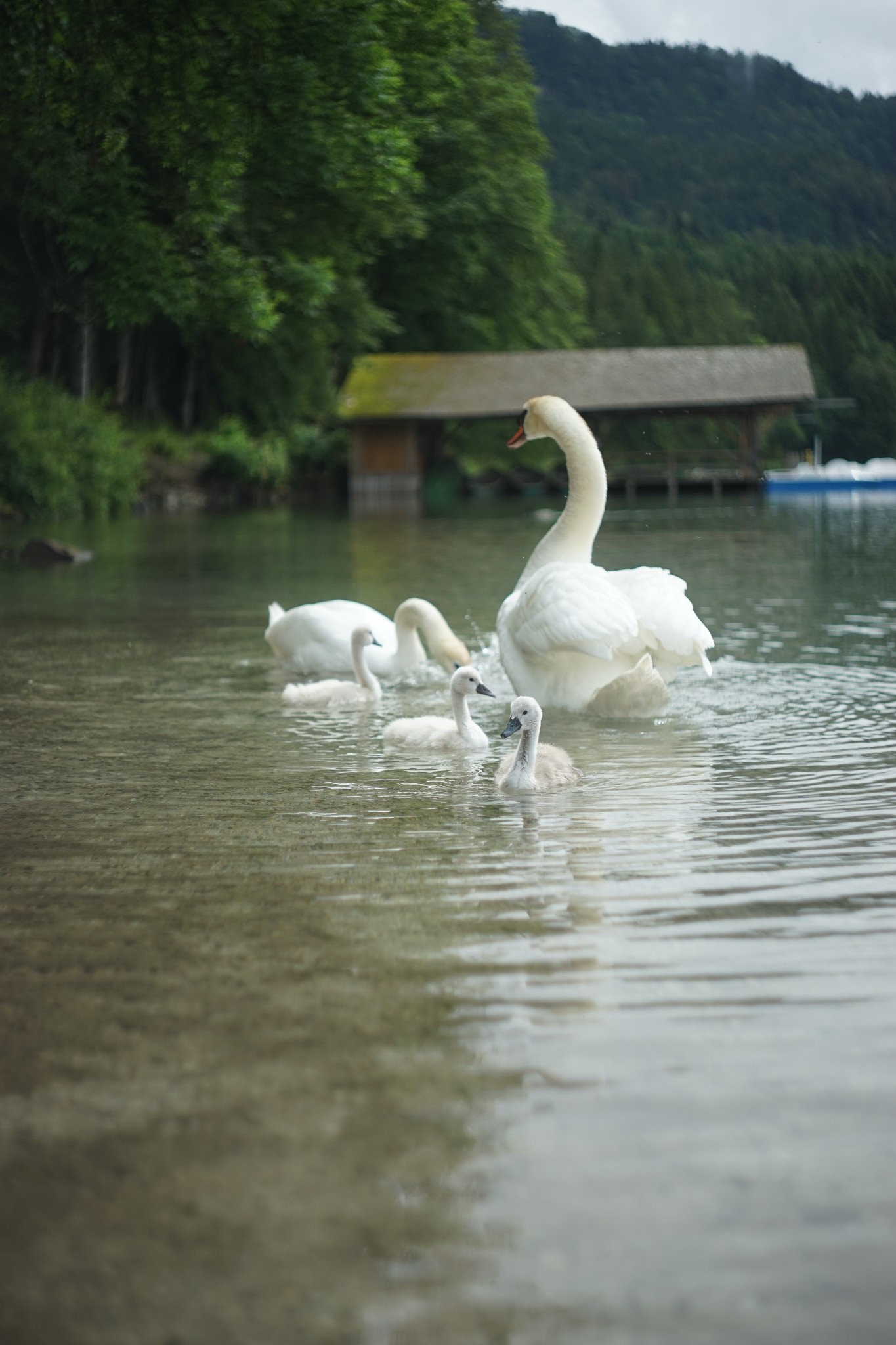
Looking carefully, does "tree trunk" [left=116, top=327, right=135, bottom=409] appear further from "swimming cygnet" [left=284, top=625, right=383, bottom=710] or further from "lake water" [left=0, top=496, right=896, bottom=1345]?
"lake water" [left=0, top=496, right=896, bottom=1345]

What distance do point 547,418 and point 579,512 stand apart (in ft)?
2.41

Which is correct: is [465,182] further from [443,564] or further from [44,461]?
[443,564]

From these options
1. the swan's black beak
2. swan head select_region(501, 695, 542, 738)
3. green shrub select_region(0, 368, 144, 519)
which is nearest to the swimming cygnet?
the swan's black beak

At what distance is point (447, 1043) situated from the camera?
3.02 meters

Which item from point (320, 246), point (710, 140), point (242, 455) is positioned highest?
point (710, 140)

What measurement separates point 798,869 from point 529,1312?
A: 231 cm

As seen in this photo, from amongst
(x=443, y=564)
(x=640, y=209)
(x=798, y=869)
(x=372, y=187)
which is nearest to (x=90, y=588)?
(x=443, y=564)

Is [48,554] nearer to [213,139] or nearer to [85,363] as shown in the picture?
[213,139]

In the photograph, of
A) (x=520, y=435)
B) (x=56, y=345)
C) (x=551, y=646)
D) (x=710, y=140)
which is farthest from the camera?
(x=710, y=140)

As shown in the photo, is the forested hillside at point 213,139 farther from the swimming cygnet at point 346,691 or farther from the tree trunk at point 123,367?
the swimming cygnet at point 346,691

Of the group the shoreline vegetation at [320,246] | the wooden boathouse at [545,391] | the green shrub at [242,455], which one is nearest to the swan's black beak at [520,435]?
the shoreline vegetation at [320,246]

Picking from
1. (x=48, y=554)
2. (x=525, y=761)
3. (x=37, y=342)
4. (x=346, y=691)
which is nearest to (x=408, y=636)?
A: (x=346, y=691)

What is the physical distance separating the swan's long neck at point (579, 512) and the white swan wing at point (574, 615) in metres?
0.88

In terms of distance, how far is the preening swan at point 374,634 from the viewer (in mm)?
9016
